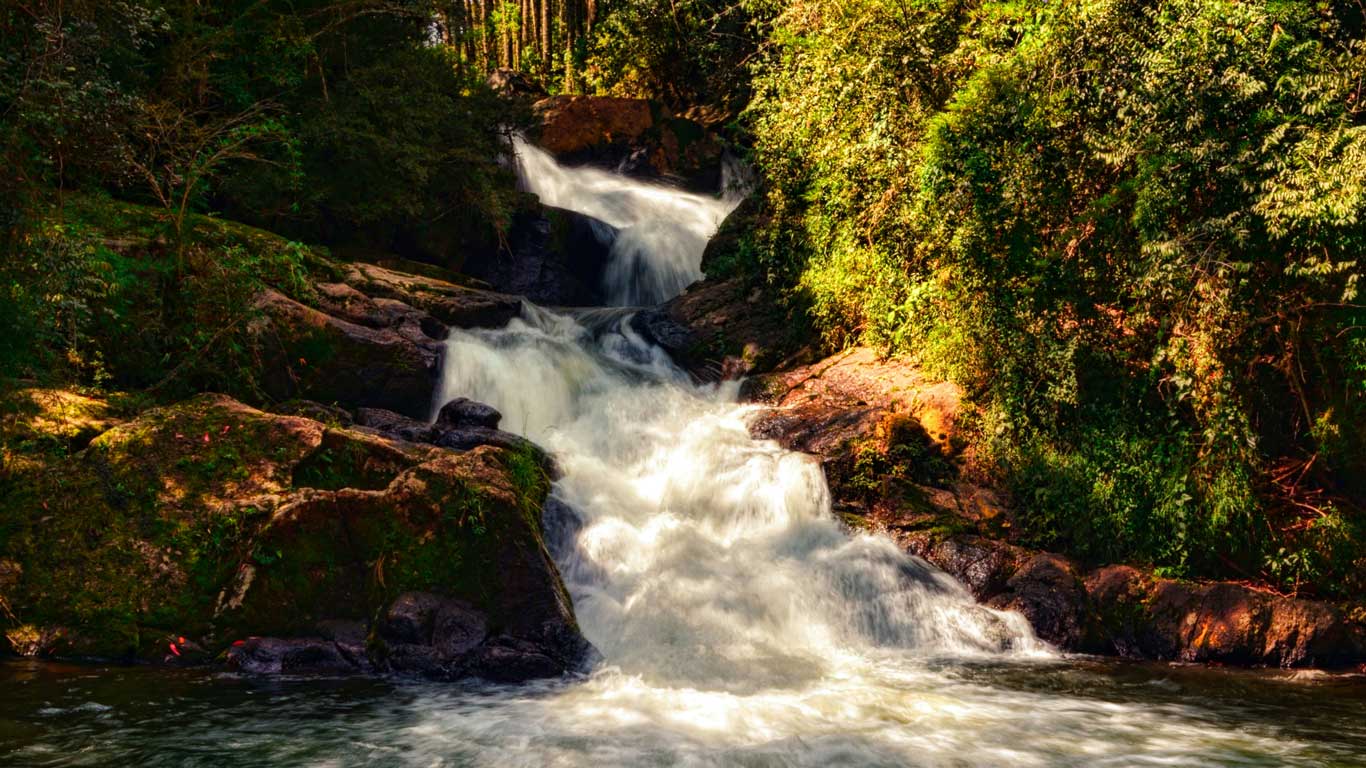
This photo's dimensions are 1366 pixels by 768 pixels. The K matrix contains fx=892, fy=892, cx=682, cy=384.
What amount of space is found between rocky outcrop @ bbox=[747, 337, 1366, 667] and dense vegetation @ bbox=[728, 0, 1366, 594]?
1.90 ft

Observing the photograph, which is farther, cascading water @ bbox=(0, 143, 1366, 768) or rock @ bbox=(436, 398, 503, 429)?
rock @ bbox=(436, 398, 503, 429)

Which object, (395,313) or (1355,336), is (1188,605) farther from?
(395,313)

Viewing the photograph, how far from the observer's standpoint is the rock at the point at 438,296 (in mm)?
13758

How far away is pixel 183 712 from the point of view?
20.8 ft

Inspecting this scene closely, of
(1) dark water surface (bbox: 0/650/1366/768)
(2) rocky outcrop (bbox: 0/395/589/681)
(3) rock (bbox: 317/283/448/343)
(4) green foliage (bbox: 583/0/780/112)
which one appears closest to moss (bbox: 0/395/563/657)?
(2) rocky outcrop (bbox: 0/395/589/681)

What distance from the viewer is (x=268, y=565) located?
7.62 metres

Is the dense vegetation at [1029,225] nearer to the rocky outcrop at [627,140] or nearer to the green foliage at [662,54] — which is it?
the rocky outcrop at [627,140]

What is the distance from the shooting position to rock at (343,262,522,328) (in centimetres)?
1376

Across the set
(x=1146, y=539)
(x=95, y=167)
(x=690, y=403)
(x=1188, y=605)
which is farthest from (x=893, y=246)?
(x=95, y=167)

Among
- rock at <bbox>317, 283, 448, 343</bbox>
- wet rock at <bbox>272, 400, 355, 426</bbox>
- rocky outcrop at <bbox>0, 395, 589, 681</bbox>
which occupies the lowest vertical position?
rocky outcrop at <bbox>0, 395, 589, 681</bbox>

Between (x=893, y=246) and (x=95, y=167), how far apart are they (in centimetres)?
985

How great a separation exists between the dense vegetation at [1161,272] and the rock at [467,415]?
238 inches

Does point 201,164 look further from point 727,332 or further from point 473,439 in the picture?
point 727,332

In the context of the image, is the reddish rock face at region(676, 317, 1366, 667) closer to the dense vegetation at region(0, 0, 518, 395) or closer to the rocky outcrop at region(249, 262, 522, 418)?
the rocky outcrop at region(249, 262, 522, 418)
